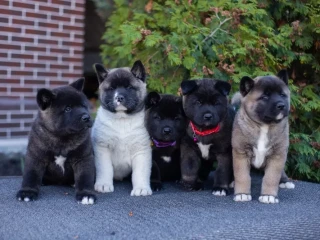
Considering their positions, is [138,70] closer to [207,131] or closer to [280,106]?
[207,131]

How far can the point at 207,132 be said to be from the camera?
4.66 meters

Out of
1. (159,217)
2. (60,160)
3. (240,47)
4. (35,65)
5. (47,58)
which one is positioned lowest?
(159,217)

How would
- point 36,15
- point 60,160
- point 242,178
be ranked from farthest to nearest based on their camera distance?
point 36,15, point 60,160, point 242,178

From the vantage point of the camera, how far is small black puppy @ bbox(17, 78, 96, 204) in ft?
14.2

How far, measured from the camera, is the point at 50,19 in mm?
6668

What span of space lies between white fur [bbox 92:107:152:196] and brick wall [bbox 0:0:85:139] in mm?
2051

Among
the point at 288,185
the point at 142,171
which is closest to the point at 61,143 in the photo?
the point at 142,171

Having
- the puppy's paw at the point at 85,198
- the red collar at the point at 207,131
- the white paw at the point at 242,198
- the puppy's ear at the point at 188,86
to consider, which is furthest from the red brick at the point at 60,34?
the white paw at the point at 242,198

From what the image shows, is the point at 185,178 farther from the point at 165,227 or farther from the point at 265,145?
the point at 165,227

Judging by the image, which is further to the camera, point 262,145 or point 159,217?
point 262,145

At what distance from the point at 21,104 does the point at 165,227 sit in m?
3.62

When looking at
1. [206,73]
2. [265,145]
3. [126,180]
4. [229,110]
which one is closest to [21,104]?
[126,180]

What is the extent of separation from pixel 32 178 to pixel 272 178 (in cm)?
208

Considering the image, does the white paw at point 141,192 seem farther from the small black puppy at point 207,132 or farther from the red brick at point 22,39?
the red brick at point 22,39
